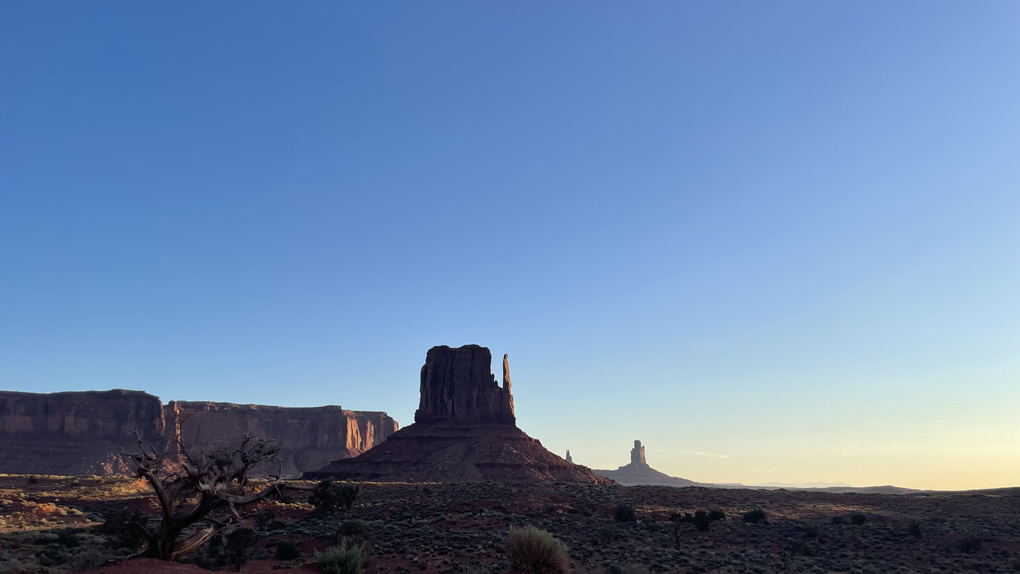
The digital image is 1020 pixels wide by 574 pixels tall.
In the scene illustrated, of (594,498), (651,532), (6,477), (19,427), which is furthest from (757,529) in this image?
(19,427)

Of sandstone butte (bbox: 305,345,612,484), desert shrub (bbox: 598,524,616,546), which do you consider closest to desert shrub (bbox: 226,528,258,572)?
desert shrub (bbox: 598,524,616,546)

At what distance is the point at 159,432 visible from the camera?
150 metres

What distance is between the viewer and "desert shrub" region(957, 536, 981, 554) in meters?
37.7

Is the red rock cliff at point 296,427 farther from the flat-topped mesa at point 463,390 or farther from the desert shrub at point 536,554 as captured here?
the desert shrub at point 536,554

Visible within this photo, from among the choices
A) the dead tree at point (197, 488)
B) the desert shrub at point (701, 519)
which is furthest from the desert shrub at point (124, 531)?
the desert shrub at point (701, 519)

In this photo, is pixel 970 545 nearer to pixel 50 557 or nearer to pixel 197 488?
pixel 197 488

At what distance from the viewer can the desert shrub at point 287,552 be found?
30.0 metres

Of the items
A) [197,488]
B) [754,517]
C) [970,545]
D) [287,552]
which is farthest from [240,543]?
[970,545]

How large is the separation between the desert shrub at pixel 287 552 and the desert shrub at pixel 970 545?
37.2 meters

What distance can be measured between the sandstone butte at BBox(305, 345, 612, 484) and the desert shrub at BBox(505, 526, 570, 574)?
6778 cm

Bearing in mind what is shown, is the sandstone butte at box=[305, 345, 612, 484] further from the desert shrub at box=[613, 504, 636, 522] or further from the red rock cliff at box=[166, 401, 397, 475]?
the red rock cliff at box=[166, 401, 397, 475]

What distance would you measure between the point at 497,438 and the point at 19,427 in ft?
368

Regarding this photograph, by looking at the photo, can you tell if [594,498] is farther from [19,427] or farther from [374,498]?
[19,427]

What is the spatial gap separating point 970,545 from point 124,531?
45440mm
